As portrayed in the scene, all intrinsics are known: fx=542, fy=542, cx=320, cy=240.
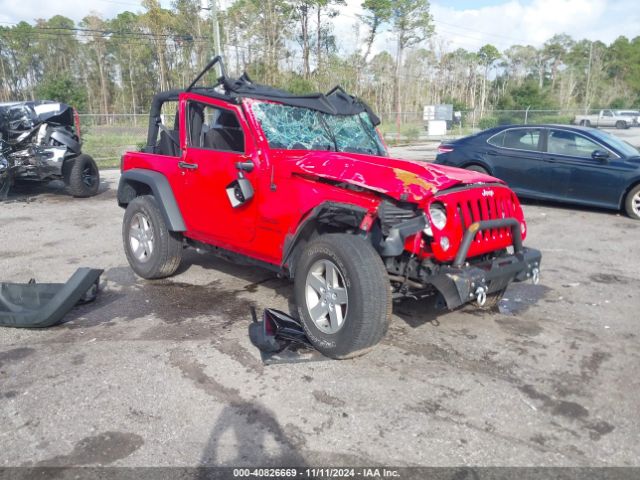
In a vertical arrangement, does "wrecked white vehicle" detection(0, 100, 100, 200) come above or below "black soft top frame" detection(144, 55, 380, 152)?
below

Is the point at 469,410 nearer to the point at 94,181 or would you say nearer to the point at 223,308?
the point at 223,308

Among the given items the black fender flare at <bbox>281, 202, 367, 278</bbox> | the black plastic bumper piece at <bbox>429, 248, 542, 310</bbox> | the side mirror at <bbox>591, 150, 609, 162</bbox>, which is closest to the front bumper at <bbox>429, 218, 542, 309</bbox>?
the black plastic bumper piece at <bbox>429, 248, 542, 310</bbox>

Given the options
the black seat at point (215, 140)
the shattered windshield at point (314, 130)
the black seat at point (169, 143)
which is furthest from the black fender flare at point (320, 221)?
the black seat at point (169, 143)

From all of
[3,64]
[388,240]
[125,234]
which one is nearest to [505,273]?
[388,240]

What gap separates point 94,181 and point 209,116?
7.55 meters

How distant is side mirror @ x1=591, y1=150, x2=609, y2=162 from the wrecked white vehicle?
9.76 meters

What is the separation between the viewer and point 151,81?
57.9 metres

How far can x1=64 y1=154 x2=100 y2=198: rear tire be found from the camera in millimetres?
11258

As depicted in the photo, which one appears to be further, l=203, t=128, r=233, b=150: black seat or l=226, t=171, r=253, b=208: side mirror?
l=203, t=128, r=233, b=150: black seat

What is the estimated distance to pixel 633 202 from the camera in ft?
29.0

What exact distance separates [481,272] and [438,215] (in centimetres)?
49

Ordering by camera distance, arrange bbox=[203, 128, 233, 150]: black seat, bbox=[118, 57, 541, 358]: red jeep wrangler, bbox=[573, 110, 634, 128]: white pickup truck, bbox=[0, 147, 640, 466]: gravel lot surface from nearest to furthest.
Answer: bbox=[0, 147, 640, 466]: gravel lot surface, bbox=[118, 57, 541, 358]: red jeep wrangler, bbox=[203, 128, 233, 150]: black seat, bbox=[573, 110, 634, 128]: white pickup truck

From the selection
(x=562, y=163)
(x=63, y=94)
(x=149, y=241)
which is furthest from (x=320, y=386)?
(x=63, y=94)

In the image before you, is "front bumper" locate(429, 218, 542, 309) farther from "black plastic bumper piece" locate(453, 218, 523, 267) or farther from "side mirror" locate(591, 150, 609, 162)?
"side mirror" locate(591, 150, 609, 162)
